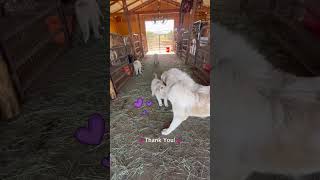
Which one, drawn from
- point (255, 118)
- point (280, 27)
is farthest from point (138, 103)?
point (280, 27)

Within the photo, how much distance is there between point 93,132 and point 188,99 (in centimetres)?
26

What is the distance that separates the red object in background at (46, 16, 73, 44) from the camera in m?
0.53

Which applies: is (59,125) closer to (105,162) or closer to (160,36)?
(105,162)

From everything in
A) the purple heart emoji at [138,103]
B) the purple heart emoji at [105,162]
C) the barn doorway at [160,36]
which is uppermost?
the barn doorway at [160,36]

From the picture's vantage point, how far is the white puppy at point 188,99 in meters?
0.43

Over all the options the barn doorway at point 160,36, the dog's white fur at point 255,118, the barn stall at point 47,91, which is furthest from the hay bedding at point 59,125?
the dog's white fur at point 255,118

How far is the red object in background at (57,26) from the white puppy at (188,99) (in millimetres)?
329

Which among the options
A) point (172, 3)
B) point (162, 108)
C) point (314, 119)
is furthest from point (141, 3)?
point (314, 119)

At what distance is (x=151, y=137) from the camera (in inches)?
18.7

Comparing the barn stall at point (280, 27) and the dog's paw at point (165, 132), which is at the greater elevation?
the barn stall at point (280, 27)

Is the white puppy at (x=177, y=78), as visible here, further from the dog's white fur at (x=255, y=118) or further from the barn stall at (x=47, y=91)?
the barn stall at (x=47, y=91)

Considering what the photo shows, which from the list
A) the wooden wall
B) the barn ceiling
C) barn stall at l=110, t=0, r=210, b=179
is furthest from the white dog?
the wooden wall

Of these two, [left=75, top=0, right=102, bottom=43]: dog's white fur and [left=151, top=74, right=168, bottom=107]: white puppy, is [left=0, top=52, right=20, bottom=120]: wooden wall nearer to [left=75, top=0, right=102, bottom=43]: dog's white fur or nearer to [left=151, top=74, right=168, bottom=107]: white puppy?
[left=75, top=0, right=102, bottom=43]: dog's white fur

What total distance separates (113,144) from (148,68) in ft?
0.66
